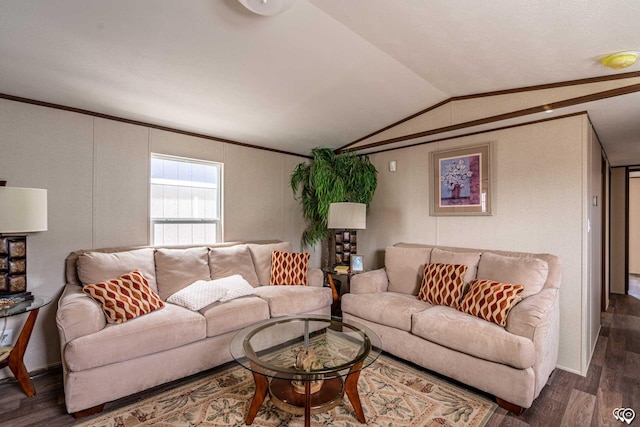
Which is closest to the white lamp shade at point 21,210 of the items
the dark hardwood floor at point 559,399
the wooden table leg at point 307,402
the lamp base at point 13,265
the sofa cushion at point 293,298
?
the lamp base at point 13,265

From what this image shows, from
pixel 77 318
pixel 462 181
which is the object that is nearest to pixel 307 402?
pixel 77 318

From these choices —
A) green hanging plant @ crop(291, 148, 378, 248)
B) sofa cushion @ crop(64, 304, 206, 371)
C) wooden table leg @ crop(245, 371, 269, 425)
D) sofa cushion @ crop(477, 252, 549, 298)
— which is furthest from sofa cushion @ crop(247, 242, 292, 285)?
sofa cushion @ crop(477, 252, 549, 298)

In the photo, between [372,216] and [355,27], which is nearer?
[355,27]

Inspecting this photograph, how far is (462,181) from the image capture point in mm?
3314

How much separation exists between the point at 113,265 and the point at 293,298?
157cm

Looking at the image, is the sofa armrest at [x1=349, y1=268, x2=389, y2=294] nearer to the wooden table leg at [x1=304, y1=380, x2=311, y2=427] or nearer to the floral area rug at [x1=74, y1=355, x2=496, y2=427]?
the floral area rug at [x1=74, y1=355, x2=496, y2=427]

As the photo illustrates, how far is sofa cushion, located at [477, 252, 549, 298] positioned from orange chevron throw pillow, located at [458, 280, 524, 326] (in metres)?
0.13

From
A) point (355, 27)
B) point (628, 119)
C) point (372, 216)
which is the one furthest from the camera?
point (372, 216)

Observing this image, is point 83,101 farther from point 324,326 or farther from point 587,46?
point 587,46

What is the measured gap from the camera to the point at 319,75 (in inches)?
98.5

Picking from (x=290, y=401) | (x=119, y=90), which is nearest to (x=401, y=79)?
(x=119, y=90)

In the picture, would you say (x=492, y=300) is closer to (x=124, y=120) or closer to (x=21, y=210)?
(x=21, y=210)

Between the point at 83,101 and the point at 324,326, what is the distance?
8.85ft

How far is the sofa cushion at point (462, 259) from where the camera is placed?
283 centimetres
